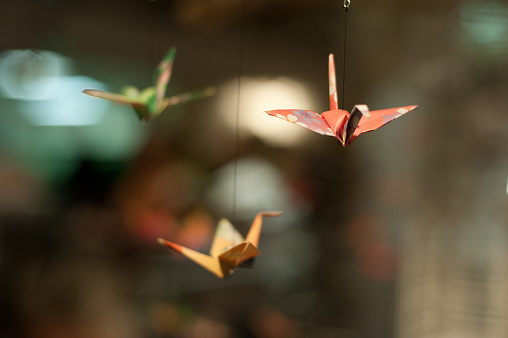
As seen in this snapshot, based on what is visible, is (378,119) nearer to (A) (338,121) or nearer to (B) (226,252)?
(A) (338,121)

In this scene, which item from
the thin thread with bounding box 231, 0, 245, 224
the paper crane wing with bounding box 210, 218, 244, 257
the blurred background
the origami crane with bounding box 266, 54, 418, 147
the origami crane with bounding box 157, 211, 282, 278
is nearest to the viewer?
the origami crane with bounding box 266, 54, 418, 147

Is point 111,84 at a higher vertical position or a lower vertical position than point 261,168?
higher

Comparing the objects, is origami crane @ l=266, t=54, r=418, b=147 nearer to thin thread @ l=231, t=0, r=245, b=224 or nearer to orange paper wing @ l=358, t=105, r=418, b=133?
orange paper wing @ l=358, t=105, r=418, b=133

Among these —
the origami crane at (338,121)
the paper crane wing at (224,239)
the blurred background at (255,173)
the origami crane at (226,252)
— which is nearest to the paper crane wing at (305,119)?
the origami crane at (338,121)

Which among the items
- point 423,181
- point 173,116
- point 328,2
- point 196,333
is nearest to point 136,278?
point 196,333

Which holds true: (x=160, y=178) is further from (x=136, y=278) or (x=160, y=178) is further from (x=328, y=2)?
(x=328, y=2)

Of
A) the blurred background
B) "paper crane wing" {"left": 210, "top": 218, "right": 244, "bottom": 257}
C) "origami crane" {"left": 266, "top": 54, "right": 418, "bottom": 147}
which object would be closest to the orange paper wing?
"origami crane" {"left": 266, "top": 54, "right": 418, "bottom": 147}
